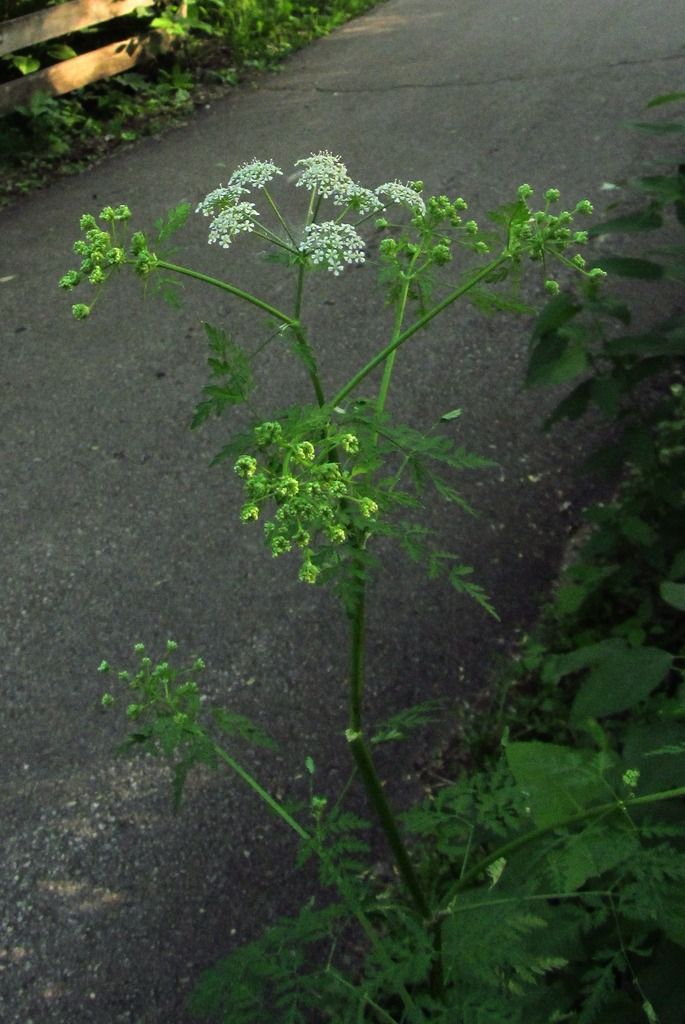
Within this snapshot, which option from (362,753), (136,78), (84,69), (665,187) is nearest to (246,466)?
(362,753)

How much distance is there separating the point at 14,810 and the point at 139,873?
447 millimetres

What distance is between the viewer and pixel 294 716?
3.38m

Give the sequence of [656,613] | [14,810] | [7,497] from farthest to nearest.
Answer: [7,497]
[656,613]
[14,810]

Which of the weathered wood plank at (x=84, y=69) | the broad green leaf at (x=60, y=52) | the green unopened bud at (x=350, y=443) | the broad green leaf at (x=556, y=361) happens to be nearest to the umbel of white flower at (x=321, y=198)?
the green unopened bud at (x=350, y=443)

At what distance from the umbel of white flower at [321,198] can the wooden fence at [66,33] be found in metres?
5.81

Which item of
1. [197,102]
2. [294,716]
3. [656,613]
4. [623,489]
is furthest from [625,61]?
[294,716]

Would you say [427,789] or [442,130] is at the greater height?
[442,130]

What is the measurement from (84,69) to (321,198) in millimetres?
6331

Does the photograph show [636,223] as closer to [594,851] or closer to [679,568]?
[679,568]

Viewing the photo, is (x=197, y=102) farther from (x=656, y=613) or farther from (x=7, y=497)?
(x=656, y=613)

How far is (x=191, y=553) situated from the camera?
4.03 metres

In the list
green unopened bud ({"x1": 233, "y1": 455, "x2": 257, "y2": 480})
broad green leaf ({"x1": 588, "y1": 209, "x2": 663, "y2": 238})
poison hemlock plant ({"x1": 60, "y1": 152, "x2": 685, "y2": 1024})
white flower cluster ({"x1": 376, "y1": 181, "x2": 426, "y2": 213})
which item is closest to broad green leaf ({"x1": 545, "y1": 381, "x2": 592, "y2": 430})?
broad green leaf ({"x1": 588, "y1": 209, "x2": 663, "y2": 238})

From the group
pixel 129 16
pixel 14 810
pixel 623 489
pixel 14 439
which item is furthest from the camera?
pixel 129 16

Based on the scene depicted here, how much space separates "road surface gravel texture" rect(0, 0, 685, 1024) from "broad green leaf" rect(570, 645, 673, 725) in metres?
0.76
